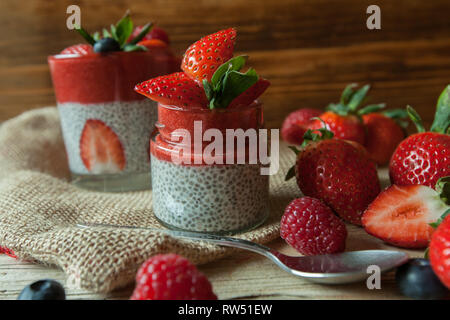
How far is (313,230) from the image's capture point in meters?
0.64

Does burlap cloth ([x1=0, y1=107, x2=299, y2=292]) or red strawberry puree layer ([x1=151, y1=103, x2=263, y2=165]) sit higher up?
red strawberry puree layer ([x1=151, y1=103, x2=263, y2=165])

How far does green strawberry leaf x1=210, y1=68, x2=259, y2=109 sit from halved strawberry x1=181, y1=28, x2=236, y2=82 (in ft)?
0.14

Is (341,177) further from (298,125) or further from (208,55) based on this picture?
(298,125)

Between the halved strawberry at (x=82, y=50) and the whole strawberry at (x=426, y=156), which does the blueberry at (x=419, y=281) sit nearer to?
the whole strawberry at (x=426, y=156)

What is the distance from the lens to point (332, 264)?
595 millimetres

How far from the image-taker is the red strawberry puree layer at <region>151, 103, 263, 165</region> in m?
0.67

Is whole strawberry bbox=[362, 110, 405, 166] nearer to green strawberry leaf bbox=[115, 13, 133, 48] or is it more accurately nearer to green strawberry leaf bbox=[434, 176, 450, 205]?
green strawberry leaf bbox=[434, 176, 450, 205]

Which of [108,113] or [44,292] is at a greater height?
[108,113]

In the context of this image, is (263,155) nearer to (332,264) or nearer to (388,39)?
(332,264)

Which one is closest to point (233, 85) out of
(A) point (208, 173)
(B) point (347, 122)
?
(A) point (208, 173)

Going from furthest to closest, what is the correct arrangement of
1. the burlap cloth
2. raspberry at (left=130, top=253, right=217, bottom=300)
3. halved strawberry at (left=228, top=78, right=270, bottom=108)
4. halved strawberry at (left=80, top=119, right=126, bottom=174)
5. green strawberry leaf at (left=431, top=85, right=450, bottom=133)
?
halved strawberry at (left=80, top=119, right=126, bottom=174)
green strawberry leaf at (left=431, top=85, right=450, bottom=133)
halved strawberry at (left=228, top=78, right=270, bottom=108)
the burlap cloth
raspberry at (left=130, top=253, right=217, bottom=300)

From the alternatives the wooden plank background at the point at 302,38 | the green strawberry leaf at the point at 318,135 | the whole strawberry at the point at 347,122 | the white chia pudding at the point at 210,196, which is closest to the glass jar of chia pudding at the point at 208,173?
the white chia pudding at the point at 210,196

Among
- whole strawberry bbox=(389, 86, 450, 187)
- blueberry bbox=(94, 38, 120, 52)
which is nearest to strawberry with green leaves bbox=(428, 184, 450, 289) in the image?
whole strawberry bbox=(389, 86, 450, 187)

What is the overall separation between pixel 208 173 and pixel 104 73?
1.11ft
